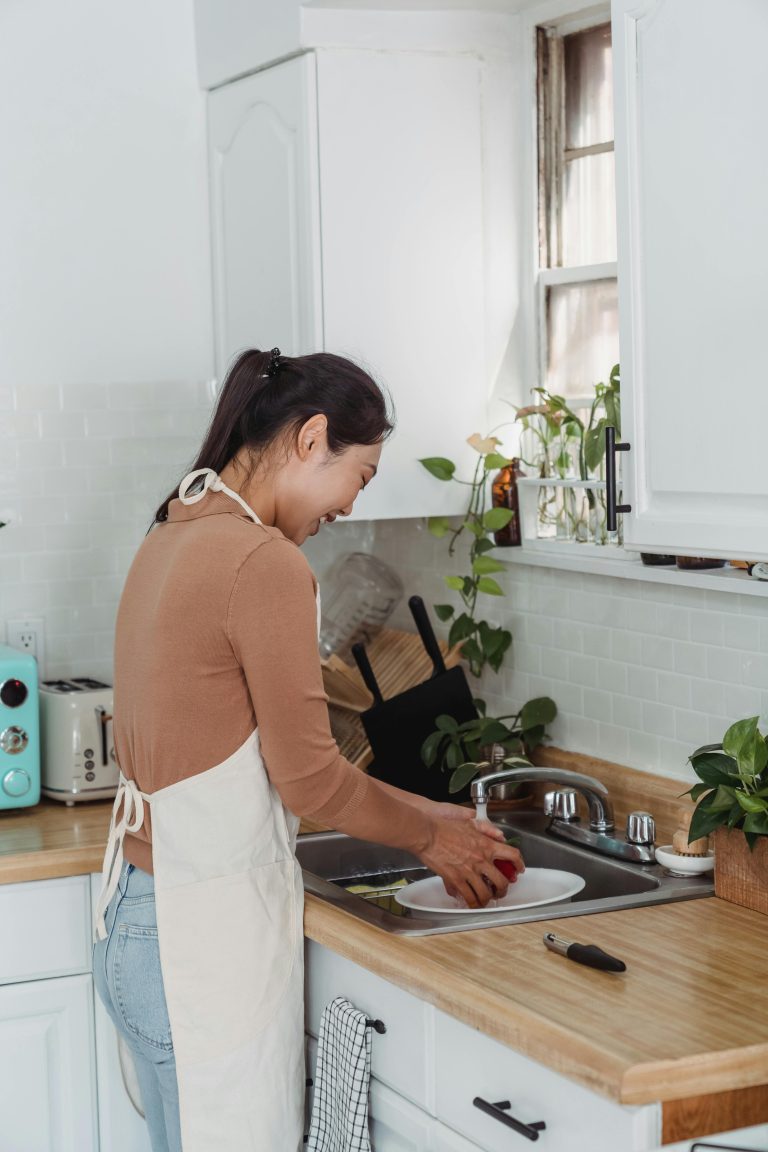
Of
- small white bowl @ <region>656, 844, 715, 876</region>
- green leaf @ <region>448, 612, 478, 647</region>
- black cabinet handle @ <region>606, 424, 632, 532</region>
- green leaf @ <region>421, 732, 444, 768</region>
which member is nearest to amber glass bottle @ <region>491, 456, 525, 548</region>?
green leaf @ <region>448, 612, 478, 647</region>

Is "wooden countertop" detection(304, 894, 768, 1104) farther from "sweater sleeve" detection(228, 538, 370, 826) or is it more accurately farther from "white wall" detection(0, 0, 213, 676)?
"white wall" detection(0, 0, 213, 676)

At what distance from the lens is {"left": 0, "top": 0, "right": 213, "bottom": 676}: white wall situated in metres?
2.94

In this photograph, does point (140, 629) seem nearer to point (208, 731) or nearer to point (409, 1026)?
point (208, 731)

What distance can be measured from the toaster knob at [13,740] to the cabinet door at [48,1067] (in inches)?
18.2

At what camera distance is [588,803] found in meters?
2.36

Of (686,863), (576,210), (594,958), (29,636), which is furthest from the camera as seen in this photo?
(29,636)

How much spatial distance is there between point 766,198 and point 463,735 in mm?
1223

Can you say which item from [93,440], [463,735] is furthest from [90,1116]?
[93,440]

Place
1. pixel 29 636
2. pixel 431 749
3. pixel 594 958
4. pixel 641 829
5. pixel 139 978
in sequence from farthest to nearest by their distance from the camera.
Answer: pixel 29 636 < pixel 431 749 < pixel 641 829 < pixel 139 978 < pixel 594 958

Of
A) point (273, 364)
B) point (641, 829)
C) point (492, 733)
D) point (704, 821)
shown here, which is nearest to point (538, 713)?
point (492, 733)

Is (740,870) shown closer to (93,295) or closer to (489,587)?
(489,587)

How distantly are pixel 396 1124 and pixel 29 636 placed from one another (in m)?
1.51

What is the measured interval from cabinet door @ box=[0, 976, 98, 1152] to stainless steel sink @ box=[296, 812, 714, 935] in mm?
479

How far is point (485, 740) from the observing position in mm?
2584
